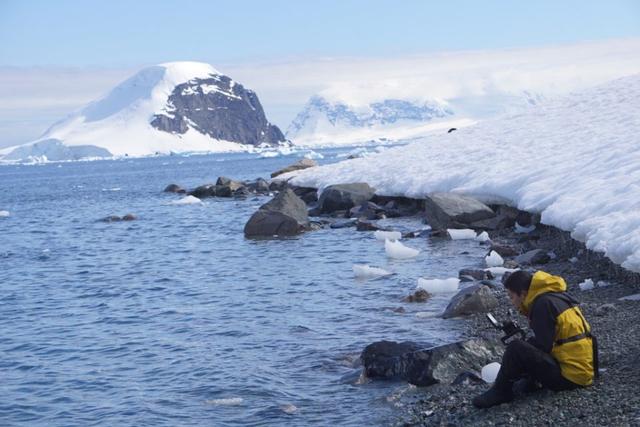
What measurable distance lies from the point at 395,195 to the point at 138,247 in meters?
9.55

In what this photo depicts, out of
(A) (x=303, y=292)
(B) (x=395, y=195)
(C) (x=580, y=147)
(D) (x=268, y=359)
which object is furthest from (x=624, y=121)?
(D) (x=268, y=359)

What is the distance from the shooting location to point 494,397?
825cm

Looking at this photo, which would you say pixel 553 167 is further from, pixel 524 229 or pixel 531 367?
pixel 531 367

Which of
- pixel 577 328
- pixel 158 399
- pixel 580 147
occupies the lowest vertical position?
pixel 158 399

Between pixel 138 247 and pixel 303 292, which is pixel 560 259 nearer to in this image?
pixel 303 292

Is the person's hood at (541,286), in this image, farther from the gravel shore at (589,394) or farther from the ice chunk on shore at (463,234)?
the ice chunk on shore at (463,234)

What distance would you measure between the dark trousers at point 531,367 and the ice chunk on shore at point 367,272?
952cm

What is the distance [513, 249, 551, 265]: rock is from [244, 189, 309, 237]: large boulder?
1029 cm

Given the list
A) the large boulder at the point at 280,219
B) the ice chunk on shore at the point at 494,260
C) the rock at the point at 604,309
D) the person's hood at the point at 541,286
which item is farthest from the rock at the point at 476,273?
the large boulder at the point at 280,219

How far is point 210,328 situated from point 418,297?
147 inches

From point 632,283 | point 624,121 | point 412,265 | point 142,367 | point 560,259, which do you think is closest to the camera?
point 142,367

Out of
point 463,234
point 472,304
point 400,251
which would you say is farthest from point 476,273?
point 463,234

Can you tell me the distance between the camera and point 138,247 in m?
26.3

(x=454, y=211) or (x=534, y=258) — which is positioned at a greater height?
(x=454, y=211)
